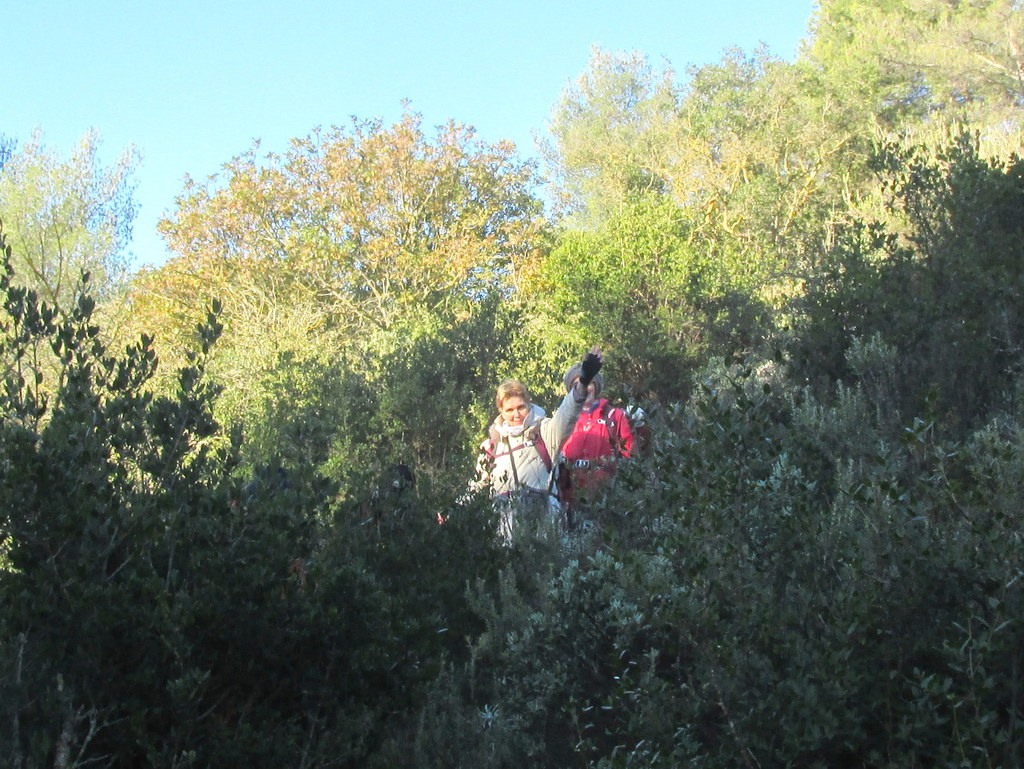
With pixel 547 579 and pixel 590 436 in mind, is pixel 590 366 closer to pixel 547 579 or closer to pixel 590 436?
pixel 590 436

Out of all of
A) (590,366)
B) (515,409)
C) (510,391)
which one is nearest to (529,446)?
(515,409)

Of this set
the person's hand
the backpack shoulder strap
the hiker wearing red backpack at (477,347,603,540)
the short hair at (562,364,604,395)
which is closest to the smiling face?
the hiker wearing red backpack at (477,347,603,540)

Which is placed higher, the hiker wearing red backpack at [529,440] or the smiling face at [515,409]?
the smiling face at [515,409]

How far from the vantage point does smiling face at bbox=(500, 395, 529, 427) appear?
282 inches

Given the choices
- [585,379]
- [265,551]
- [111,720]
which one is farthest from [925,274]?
[111,720]

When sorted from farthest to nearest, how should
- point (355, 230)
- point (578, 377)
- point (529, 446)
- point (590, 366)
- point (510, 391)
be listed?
point (355, 230) → point (510, 391) → point (529, 446) → point (578, 377) → point (590, 366)

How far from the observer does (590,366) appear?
6.50 m

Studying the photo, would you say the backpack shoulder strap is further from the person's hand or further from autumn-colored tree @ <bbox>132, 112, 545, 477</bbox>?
autumn-colored tree @ <bbox>132, 112, 545, 477</bbox>

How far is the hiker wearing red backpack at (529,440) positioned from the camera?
→ 654 cm

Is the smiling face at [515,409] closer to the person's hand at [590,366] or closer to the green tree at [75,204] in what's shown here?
the person's hand at [590,366]

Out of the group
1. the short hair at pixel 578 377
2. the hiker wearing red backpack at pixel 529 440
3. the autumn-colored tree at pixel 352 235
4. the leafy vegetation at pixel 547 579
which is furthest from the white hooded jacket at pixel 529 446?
the autumn-colored tree at pixel 352 235

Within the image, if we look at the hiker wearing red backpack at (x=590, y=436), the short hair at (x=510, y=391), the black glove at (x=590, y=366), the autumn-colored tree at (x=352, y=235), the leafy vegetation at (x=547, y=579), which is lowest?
the leafy vegetation at (x=547, y=579)

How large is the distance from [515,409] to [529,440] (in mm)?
217

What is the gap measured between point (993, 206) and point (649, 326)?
6.84 meters
